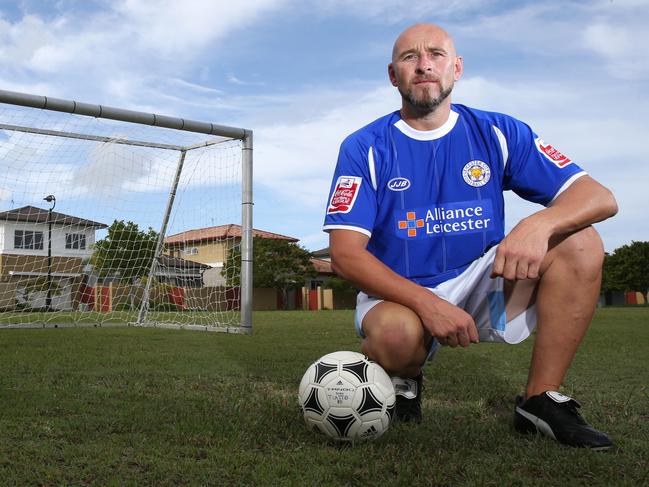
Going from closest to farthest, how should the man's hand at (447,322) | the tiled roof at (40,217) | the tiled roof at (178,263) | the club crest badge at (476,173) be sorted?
the man's hand at (447,322), the club crest badge at (476,173), the tiled roof at (40,217), the tiled roof at (178,263)

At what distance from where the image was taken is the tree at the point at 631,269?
43656 millimetres

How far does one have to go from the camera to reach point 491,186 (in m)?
2.81

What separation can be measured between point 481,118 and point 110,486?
206 cm

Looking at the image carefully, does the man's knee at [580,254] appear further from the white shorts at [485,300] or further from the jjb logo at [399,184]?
the jjb logo at [399,184]

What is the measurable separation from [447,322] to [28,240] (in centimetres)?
1071

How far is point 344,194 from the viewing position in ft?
8.74

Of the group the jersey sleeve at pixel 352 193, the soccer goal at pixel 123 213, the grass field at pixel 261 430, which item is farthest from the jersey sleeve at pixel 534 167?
the soccer goal at pixel 123 213

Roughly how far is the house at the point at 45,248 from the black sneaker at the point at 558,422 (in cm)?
909

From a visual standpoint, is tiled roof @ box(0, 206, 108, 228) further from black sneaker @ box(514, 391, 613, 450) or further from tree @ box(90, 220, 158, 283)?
black sneaker @ box(514, 391, 613, 450)

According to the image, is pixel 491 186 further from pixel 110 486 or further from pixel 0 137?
pixel 0 137

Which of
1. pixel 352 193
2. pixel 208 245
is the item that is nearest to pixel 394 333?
pixel 352 193

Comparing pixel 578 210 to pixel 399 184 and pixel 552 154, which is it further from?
pixel 399 184

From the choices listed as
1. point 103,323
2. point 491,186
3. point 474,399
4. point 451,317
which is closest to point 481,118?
point 491,186

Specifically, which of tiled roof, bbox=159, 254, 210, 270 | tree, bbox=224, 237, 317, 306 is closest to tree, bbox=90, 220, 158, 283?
tiled roof, bbox=159, 254, 210, 270
